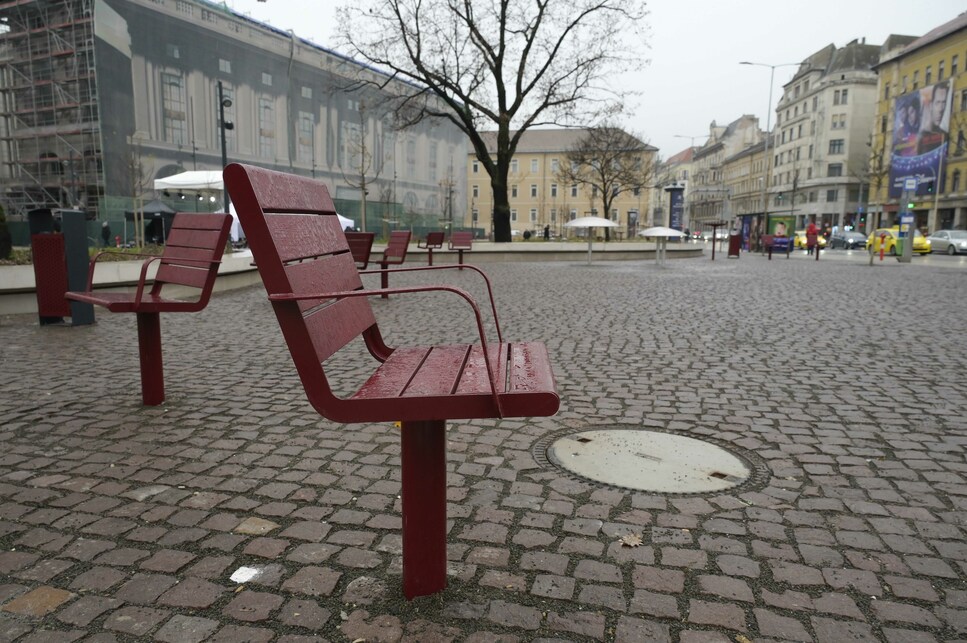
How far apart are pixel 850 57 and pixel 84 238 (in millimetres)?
94995

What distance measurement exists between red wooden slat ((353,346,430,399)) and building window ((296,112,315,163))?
4449 centimetres

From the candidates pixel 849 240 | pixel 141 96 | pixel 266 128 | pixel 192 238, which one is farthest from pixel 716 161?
pixel 192 238

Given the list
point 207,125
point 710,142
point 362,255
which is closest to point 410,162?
point 207,125

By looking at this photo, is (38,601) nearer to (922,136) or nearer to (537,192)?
(922,136)

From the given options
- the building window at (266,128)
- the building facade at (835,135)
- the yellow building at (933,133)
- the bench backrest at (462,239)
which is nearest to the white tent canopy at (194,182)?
the bench backrest at (462,239)

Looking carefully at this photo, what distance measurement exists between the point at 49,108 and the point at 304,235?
41.6 meters

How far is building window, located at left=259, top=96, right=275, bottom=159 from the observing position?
42.1 meters

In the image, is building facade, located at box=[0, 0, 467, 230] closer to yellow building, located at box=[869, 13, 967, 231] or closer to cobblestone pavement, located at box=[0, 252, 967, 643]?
cobblestone pavement, located at box=[0, 252, 967, 643]

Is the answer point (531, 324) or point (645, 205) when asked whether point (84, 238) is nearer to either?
point (531, 324)

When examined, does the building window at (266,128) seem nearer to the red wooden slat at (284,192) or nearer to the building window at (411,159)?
the building window at (411,159)

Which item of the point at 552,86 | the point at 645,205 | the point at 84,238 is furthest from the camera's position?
the point at 645,205

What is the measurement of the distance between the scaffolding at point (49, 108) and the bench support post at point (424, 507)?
3743cm

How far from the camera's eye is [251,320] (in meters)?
8.58

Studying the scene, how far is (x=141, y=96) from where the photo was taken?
34.9 metres
